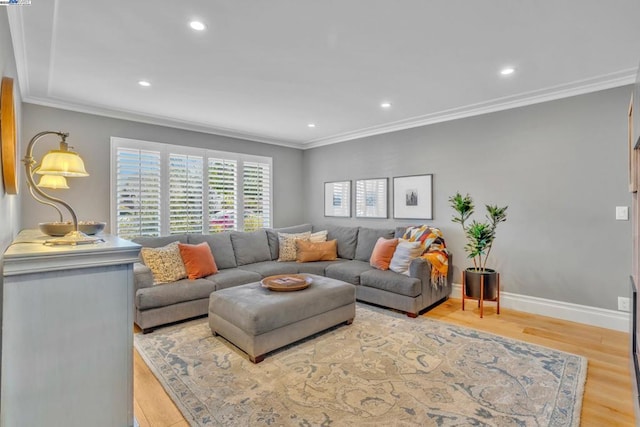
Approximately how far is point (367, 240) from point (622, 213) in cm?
288

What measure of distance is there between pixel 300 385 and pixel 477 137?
364 cm

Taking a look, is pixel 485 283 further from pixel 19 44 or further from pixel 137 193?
pixel 19 44

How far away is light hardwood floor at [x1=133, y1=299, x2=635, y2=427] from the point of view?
6.32 feet

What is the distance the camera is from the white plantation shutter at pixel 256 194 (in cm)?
550

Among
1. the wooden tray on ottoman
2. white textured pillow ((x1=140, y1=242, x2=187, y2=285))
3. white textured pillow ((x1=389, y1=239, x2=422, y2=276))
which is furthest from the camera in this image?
white textured pillow ((x1=389, y1=239, x2=422, y2=276))

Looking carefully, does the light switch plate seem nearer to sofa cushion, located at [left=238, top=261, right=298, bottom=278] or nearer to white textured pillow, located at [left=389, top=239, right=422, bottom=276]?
white textured pillow, located at [left=389, top=239, right=422, bottom=276]

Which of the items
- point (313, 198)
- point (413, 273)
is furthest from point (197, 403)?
point (313, 198)

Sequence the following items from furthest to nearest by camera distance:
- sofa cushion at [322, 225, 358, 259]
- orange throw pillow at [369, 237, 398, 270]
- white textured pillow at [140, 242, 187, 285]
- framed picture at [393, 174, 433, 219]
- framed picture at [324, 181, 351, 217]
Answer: framed picture at [324, 181, 351, 217] → sofa cushion at [322, 225, 358, 259] → framed picture at [393, 174, 433, 219] → orange throw pillow at [369, 237, 398, 270] → white textured pillow at [140, 242, 187, 285]

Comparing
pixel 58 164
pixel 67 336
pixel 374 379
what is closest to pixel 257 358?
pixel 374 379

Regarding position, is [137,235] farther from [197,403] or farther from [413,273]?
[413,273]

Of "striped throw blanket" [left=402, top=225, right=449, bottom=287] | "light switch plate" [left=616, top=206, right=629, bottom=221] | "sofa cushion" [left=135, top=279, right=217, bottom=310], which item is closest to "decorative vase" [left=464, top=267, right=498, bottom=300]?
"striped throw blanket" [left=402, top=225, right=449, bottom=287]

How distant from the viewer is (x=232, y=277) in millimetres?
3838

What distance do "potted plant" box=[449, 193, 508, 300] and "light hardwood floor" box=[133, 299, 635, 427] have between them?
31 cm

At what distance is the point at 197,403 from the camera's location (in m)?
2.03
